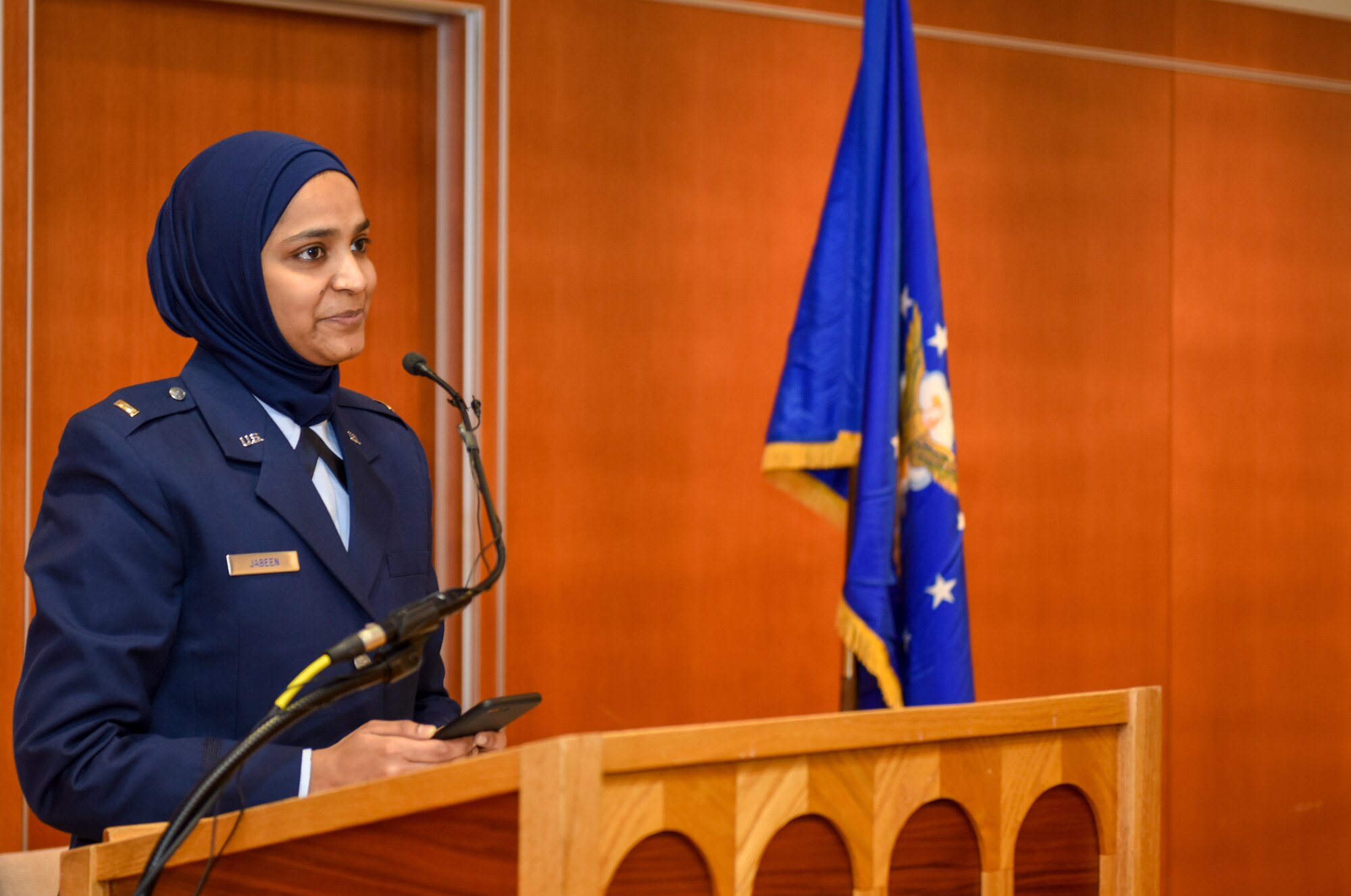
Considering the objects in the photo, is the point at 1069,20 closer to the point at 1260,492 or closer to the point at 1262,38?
the point at 1262,38

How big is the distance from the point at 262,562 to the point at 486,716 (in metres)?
0.40

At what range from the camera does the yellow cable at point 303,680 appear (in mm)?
1091

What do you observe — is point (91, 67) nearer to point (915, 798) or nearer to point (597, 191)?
point (597, 191)

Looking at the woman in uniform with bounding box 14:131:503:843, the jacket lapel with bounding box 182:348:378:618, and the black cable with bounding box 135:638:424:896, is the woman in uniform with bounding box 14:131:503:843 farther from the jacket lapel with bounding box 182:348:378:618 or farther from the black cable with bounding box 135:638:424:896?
the black cable with bounding box 135:638:424:896

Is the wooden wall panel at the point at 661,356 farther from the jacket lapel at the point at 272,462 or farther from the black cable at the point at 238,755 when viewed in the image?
the black cable at the point at 238,755

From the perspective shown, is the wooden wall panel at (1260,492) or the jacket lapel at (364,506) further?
the wooden wall panel at (1260,492)

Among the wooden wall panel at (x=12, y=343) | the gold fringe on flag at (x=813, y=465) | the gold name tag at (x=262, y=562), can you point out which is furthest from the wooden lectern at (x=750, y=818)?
the wooden wall panel at (x=12, y=343)

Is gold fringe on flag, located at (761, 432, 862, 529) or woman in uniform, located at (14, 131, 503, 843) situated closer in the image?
woman in uniform, located at (14, 131, 503, 843)

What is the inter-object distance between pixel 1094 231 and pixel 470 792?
317 centimetres

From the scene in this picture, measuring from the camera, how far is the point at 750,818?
106 centimetres

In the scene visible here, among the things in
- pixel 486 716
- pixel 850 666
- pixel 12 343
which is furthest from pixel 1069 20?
pixel 486 716

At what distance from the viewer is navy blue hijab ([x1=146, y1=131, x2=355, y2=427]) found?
1.58 meters

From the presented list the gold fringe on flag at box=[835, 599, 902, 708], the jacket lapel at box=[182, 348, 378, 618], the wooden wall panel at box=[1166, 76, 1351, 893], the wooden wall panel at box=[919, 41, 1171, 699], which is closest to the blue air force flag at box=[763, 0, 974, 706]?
the gold fringe on flag at box=[835, 599, 902, 708]

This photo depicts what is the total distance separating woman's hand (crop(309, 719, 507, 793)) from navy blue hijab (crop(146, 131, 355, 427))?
488 millimetres
